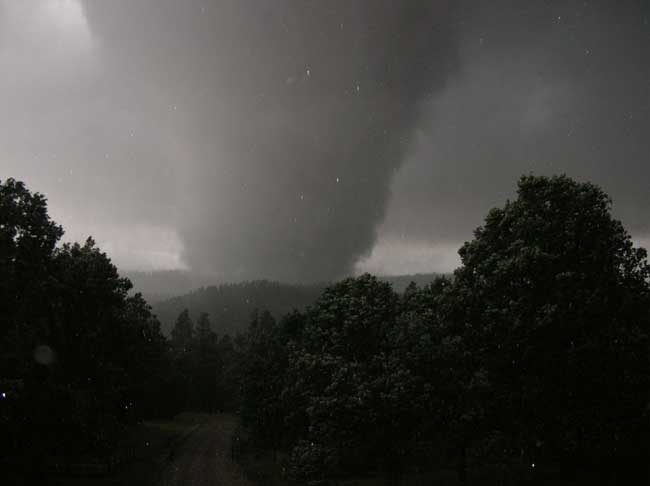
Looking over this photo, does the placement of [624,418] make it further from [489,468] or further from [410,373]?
[489,468]

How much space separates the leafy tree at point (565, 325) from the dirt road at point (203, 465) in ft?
80.2

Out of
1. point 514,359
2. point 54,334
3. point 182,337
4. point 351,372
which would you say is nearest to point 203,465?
point 54,334

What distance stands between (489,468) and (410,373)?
1225cm

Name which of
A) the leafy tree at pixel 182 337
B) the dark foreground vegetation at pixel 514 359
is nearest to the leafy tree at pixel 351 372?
the dark foreground vegetation at pixel 514 359

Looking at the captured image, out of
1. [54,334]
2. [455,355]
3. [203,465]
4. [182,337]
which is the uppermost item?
[182,337]

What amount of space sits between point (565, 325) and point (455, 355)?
250 inches

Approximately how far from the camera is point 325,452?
27188 mm

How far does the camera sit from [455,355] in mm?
25750

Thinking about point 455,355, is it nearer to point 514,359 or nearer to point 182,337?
point 514,359

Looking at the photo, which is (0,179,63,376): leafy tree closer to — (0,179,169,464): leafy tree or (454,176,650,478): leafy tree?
(0,179,169,464): leafy tree

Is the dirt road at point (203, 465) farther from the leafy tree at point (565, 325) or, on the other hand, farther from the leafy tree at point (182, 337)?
the leafy tree at point (182, 337)

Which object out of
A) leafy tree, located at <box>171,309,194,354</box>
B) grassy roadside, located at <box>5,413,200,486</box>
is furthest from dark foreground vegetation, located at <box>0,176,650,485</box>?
leafy tree, located at <box>171,309,194,354</box>

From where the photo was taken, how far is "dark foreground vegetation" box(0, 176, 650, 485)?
21188mm

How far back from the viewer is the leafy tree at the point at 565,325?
20.9m
